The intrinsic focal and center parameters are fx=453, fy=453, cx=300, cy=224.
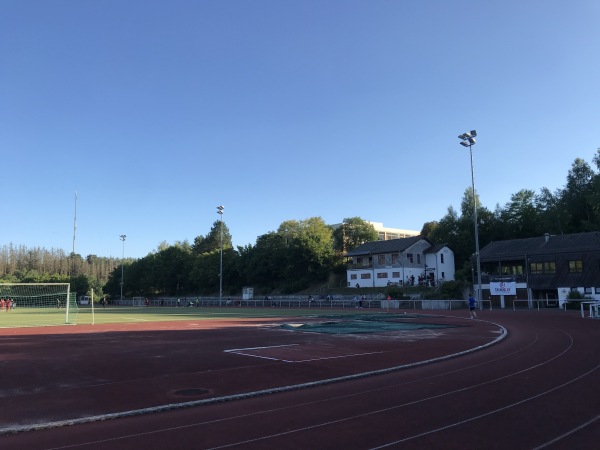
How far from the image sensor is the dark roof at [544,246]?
4838 cm

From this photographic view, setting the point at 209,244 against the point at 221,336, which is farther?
the point at 209,244

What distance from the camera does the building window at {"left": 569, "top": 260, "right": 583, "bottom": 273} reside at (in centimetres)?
4722

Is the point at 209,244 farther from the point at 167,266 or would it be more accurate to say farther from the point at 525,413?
the point at 525,413

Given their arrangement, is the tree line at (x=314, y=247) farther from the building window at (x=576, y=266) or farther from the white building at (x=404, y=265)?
the building window at (x=576, y=266)

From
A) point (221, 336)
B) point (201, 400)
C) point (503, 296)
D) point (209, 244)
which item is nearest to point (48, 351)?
point (221, 336)

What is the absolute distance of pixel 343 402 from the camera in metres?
8.91

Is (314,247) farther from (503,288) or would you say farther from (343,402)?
(343,402)

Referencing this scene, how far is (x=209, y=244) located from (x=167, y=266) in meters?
29.1

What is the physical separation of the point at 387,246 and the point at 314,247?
12.6 metres

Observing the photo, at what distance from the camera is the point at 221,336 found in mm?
21891

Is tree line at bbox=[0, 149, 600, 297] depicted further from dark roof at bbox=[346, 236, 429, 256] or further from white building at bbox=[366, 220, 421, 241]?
white building at bbox=[366, 220, 421, 241]

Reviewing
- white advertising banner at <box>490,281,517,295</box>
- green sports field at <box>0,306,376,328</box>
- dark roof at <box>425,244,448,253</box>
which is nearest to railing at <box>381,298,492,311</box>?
white advertising banner at <box>490,281,517,295</box>

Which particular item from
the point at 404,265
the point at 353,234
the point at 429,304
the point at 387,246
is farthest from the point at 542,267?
the point at 353,234

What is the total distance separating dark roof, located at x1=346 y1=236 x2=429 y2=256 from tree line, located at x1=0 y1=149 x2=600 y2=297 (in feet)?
17.5
